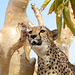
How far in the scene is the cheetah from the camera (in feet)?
6.36

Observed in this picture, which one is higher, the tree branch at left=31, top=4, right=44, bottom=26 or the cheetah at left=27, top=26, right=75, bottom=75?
the tree branch at left=31, top=4, right=44, bottom=26

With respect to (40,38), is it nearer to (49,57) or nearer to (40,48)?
(40,48)

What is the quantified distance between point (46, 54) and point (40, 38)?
7.0 inches

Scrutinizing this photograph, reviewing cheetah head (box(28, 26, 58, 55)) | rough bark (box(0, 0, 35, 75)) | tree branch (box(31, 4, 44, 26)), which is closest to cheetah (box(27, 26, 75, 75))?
cheetah head (box(28, 26, 58, 55))

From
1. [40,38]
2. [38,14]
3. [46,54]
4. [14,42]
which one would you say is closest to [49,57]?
→ [46,54]

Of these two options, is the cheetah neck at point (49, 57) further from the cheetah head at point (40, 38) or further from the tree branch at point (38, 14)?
the tree branch at point (38, 14)

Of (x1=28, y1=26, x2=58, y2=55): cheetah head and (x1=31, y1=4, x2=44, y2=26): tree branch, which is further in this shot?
(x1=31, y1=4, x2=44, y2=26): tree branch

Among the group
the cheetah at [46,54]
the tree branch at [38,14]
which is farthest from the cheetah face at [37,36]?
the tree branch at [38,14]

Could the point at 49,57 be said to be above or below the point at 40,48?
below

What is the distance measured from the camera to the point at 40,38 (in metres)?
1.96

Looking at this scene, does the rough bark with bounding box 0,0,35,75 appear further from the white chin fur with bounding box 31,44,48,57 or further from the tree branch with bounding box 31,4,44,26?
the tree branch with bounding box 31,4,44,26

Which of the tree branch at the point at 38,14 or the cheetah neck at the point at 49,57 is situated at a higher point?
the tree branch at the point at 38,14

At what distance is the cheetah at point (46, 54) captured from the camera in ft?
6.36

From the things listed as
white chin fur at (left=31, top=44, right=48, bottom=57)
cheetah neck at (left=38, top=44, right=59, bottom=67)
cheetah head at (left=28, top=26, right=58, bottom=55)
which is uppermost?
cheetah head at (left=28, top=26, right=58, bottom=55)
